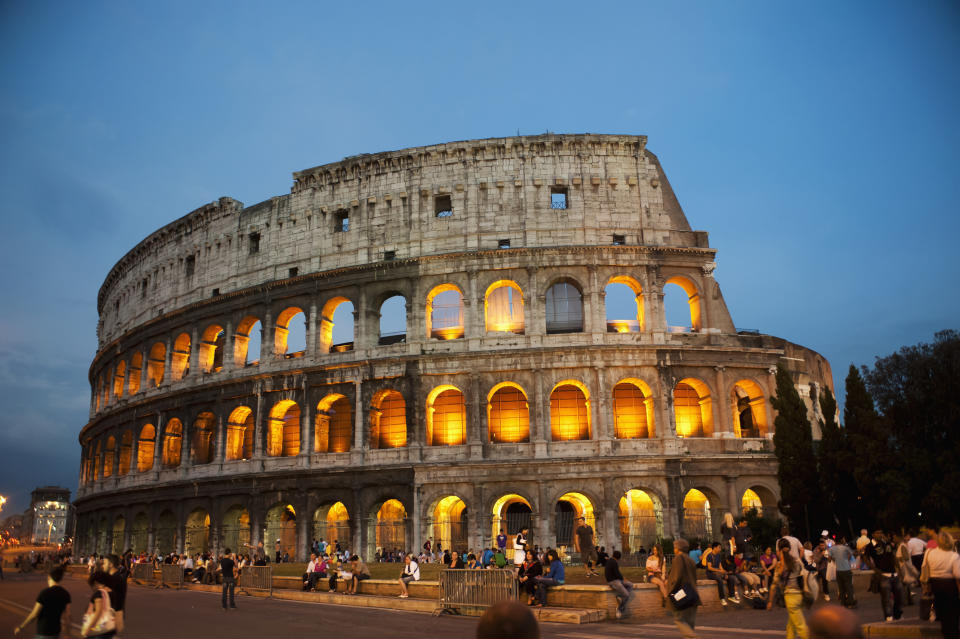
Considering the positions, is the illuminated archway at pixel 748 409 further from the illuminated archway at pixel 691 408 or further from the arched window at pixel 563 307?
the arched window at pixel 563 307

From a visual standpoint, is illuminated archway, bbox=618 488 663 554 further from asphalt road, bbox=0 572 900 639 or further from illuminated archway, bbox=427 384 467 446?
asphalt road, bbox=0 572 900 639

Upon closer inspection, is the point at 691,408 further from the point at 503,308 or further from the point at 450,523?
the point at 450,523

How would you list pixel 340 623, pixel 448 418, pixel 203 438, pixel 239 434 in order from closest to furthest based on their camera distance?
pixel 340 623 → pixel 448 418 → pixel 239 434 → pixel 203 438

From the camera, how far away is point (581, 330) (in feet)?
105

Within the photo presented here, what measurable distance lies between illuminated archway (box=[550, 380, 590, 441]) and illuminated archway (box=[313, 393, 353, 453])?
30.1ft

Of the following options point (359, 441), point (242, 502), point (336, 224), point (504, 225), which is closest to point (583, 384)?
point (504, 225)

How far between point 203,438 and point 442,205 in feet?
56.3

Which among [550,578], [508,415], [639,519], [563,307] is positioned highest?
[563,307]

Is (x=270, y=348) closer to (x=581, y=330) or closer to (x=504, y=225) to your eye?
(x=504, y=225)

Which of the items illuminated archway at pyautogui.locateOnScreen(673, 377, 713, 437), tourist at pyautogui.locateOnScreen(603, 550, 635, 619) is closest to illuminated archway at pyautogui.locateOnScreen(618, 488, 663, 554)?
illuminated archway at pyautogui.locateOnScreen(673, 377, 713, 437)

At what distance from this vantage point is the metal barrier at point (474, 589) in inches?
563

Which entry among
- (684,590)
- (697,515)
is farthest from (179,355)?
(684,590)

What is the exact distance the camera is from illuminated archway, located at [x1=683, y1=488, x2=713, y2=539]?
94.5ft

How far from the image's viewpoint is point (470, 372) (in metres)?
29.8
